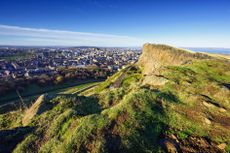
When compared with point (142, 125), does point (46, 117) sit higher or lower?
lower

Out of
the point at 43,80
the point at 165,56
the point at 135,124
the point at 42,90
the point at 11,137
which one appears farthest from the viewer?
the point at 43,80

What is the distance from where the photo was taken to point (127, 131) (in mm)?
9477

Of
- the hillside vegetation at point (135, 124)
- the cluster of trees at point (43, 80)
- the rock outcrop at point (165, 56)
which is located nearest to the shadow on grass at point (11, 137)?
the hillside vegetation at point (135, 124)

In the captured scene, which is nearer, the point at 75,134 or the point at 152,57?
the point at 75,134

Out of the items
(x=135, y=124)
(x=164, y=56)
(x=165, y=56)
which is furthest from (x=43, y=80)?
(x=135, y=124)

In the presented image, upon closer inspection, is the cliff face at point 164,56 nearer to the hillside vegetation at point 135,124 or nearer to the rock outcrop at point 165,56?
the rock outcrop at point 165,56

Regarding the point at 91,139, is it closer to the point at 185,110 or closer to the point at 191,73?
the point at 185,110

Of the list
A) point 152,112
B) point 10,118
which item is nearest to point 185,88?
point 152,112

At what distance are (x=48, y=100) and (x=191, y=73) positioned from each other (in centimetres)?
1364

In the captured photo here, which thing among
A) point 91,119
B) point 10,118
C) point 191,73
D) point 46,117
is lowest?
point 10,118

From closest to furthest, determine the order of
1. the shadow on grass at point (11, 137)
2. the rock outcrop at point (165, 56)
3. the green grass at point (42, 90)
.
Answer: the shadow on grass at point (11, 137) → the rock outcrop at point (165, 56) → the green grass at point (42, 90)

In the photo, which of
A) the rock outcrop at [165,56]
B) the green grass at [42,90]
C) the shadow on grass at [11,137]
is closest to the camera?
the shadow on grass at [11,137]

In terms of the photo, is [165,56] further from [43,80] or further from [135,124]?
[43,80]

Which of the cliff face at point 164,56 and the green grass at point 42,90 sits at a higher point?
the cliff face at point 164,56
